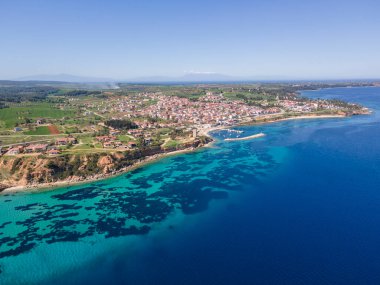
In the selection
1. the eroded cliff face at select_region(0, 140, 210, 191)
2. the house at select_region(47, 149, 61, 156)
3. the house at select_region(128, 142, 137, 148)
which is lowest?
the eroded cliff face at select_region(0, 140, 210, 191)

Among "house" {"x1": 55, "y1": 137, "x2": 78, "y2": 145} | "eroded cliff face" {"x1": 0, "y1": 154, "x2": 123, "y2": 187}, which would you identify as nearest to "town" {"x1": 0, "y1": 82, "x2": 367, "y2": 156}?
"house" {"x1": 55, "y1": 137, "x2": 78, "y2": 145}

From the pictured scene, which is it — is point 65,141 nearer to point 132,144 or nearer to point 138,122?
point 132,144

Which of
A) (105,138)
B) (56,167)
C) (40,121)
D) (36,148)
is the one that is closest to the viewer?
(56,167)

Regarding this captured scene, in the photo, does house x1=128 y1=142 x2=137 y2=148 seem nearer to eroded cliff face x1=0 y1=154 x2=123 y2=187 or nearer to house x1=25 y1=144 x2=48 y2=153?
eroded cliff face x1=0 y1=154 x2=123 y2=187

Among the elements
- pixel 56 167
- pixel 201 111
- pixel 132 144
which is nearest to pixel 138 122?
pixel 132 144

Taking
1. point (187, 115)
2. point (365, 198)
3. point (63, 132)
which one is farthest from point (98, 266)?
point (187, 115)
